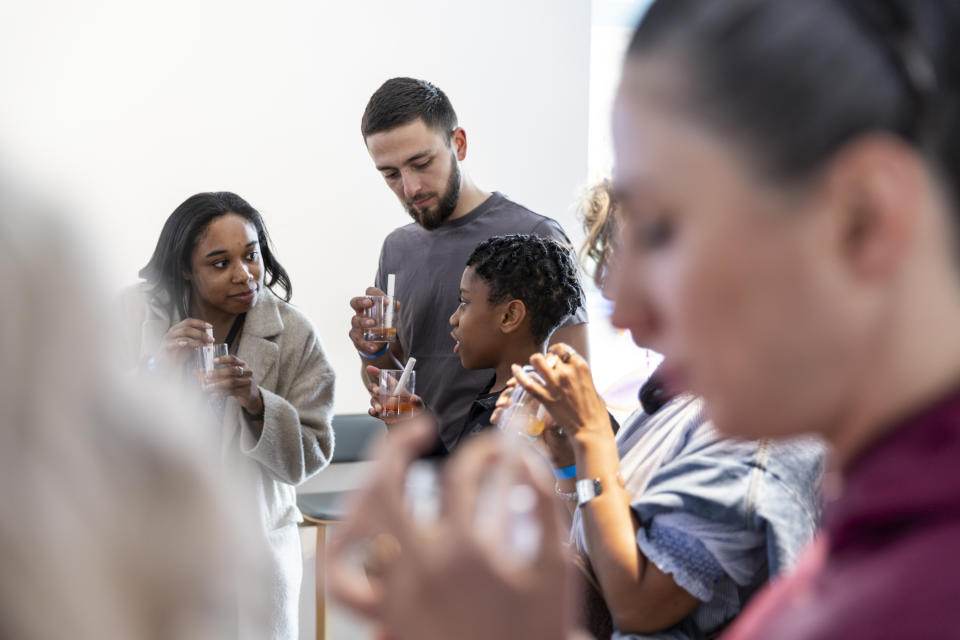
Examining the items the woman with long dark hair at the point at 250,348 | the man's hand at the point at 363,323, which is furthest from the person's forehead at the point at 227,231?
the man's hand at the point at 363,323

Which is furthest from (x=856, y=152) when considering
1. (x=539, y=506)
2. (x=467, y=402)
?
(x=467, y=402)

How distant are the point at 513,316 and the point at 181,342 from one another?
778 millimetres

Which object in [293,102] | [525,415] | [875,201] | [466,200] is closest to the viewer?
[875,201]

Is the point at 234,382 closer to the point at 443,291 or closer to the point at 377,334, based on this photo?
the point at 377,334

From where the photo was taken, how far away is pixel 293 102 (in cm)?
365

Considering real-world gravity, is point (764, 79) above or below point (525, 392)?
above

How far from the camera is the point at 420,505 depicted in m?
0.51

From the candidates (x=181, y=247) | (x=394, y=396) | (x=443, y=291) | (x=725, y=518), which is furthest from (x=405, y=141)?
(x=725, y=518)

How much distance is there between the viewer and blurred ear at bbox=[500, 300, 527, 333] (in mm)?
2023

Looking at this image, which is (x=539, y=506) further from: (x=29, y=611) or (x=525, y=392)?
(x=525, y=392)

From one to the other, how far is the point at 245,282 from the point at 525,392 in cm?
105

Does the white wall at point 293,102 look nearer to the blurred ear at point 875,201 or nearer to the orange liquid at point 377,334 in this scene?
the orange liquid at point 377,334

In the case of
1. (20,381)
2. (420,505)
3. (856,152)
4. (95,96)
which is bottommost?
(420,505)

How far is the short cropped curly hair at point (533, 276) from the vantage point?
6.75 feet
